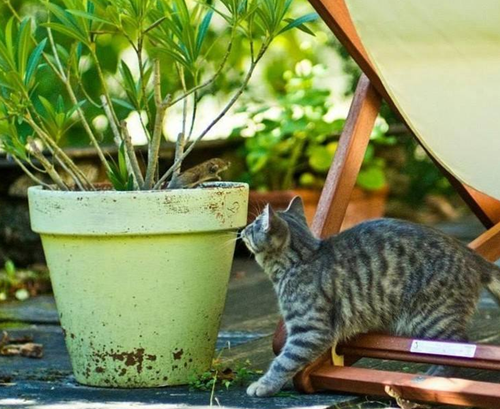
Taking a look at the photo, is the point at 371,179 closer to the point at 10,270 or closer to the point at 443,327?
the point at 10,270

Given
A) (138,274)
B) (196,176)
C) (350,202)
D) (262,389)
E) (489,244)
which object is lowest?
(350,202)

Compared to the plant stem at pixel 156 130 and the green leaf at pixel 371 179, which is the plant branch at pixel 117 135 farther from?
the green leaf at pixel 371 179

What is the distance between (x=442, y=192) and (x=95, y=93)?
203 centimetres

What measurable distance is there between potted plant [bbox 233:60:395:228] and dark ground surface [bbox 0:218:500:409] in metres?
0.63

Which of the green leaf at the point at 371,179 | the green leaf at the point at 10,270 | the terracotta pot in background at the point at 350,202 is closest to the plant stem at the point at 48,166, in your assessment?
the green leaf at the point at 10,270

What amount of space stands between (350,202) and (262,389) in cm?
255

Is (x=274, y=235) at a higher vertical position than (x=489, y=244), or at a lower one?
higher

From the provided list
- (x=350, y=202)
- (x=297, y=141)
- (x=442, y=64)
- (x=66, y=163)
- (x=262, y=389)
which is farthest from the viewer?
(x=350, y=202)

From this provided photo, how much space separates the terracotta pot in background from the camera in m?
4.53

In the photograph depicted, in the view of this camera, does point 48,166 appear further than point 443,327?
Yes

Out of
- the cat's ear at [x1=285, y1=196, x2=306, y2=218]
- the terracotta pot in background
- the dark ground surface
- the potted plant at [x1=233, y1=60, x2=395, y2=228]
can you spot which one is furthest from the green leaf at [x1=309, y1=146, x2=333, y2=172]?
the cat's ear at [x1=285, y1=196, x2=306, y2=218]

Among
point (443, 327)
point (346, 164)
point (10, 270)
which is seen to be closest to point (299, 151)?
point (10, 270)

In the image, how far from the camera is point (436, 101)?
88.4 inches

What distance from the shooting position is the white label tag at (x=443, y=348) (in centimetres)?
227
